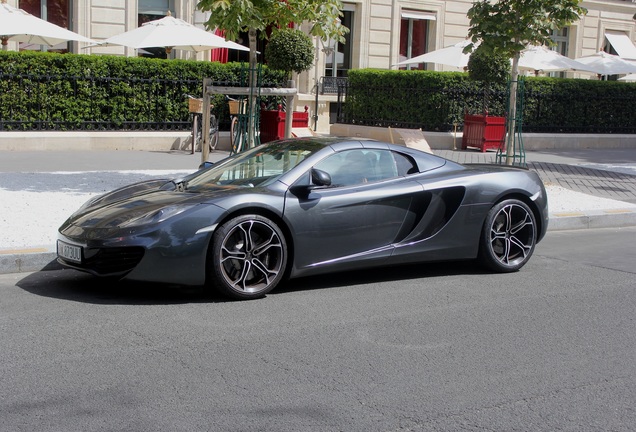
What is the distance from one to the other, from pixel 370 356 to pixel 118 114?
14.5 metres

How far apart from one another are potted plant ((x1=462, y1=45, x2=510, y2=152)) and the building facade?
318 cm

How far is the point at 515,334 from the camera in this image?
5957mm

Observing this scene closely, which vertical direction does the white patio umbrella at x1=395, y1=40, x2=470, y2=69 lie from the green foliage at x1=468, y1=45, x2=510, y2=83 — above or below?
above

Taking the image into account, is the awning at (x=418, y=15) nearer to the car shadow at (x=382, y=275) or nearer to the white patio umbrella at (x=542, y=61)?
the white patio umbrella at (x=542, y=61)

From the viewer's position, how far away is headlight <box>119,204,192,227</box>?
6.40 m

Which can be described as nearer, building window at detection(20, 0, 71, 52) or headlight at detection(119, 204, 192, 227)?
headlight at detection(119, 204, 192, 227)

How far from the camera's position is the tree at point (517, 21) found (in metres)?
13.3

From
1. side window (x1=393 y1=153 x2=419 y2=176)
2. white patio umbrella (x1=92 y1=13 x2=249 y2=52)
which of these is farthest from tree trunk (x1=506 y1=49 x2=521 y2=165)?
white patio umbrella (x1=92 y1=13 x2=249 y2=52)

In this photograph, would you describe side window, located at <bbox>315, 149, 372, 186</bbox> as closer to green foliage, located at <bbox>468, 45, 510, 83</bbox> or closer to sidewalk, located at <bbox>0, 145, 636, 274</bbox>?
sidewalk, located at <bbox>0, 145, 636, 274</bbox>

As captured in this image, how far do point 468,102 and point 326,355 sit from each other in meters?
17.6

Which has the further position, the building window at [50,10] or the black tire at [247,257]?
the building window at [50,10]

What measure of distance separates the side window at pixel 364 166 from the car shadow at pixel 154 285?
919mm

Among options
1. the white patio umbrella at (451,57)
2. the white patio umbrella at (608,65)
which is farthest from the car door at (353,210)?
the white patio umbrella at (608,65)

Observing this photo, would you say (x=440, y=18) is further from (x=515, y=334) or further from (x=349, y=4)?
(x=515, y=334)
